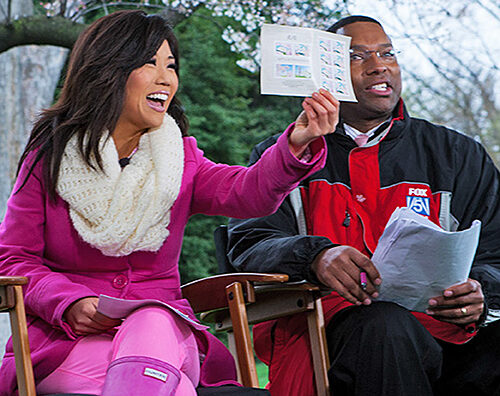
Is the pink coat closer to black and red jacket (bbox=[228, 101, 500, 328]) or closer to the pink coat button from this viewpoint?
the pink coat button

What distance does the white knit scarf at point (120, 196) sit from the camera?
1.63 meters

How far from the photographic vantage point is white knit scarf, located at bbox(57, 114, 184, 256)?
163 cm

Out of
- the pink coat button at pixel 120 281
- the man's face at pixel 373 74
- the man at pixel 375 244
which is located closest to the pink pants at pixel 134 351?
the pink coat button at pixel 120 281

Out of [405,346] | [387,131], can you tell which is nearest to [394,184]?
[387,131]

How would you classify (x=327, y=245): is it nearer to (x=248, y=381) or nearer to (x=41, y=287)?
(x=248, y=381)

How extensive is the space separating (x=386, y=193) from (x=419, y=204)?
0.32ft

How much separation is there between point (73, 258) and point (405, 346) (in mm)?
792

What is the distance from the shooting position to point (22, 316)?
1.50 metres

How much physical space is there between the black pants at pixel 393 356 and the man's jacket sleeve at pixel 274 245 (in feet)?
0.55

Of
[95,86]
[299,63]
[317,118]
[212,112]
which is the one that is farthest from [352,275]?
[212,112]

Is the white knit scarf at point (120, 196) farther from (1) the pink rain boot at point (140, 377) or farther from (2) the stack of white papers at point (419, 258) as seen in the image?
(2) the stack of white papers at point (419, 258)

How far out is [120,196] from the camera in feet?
5.40

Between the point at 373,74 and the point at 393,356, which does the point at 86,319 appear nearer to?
the point at 393,356

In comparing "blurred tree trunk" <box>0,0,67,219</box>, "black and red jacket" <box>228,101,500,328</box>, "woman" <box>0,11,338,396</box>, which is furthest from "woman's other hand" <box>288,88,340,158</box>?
"blurred tree trunk" <box>0,0,67,219</box>
